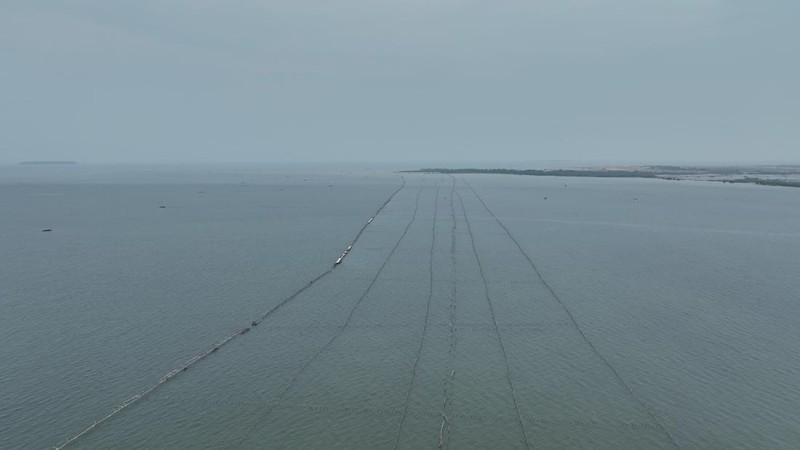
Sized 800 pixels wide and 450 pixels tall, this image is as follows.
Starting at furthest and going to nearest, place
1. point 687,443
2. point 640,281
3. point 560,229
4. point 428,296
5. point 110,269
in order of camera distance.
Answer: point 560,229 → point 110,269 → point 640,281 → point 428,296 → point 687,443

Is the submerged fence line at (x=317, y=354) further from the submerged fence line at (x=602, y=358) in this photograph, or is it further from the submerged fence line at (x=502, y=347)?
the submerged fence line at (x=602, y=358)

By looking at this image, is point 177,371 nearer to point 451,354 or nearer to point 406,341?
point 406,341

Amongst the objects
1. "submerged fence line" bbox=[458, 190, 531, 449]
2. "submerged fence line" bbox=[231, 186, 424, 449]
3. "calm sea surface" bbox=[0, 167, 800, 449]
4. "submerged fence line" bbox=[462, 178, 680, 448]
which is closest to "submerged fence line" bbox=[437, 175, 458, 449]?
"calm sea surface" bbox=[0, 167, 800, 449]

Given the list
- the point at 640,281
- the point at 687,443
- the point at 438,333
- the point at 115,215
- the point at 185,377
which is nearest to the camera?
the point at 687,443

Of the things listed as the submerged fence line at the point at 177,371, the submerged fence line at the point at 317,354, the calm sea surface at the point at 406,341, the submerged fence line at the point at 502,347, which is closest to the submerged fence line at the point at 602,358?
the calm sea surface at the point at 406,341

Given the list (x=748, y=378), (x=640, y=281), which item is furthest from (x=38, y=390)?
(x=640, y=281)

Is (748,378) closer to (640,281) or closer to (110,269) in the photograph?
(640,281)

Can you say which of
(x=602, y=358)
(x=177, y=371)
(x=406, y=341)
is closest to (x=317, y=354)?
(x=406, y=341)

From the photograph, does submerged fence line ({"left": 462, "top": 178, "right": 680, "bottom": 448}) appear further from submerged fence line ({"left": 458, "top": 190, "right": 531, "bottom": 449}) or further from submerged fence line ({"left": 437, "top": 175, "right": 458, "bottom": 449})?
submerged fence line ({"left": 437, "top": 175, "right": 458, "bottom": 449})
